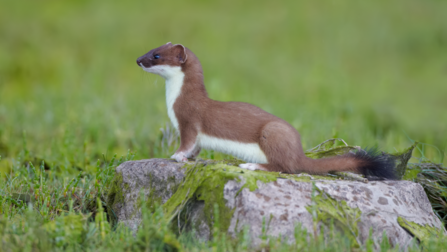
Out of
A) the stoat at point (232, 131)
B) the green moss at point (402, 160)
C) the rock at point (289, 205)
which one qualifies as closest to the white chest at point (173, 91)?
the stoat at point (232, 131)

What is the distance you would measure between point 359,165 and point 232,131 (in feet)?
2.62

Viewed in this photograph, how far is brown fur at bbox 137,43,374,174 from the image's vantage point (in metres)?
2.72

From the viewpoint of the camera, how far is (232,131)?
9.30 ft

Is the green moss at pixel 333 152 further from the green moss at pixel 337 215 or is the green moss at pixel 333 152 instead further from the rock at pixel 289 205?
the green moss at pixel 337 215

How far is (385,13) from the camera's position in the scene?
9.69 meters

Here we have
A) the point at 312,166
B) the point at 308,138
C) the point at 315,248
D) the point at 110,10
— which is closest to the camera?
the point at 315,248

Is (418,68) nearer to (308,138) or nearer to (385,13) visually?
(385,13)

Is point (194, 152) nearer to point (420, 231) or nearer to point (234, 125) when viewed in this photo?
point (234, 125)

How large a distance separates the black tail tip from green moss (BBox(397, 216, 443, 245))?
1.14 ft

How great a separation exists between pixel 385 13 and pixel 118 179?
8.41 m

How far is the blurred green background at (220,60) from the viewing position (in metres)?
6.14

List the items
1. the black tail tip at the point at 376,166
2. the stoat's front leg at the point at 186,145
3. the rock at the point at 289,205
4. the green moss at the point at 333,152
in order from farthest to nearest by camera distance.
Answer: the green moss at the point at 333,152 → the stoat's front leg at the point at 186,145 → the black tail tip at the point at 376,166 → the rock at the point at 289,205

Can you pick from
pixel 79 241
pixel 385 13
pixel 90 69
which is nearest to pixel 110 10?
pixel 90 69

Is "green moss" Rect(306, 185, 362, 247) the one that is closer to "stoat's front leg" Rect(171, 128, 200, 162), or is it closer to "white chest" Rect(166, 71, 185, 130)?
"stoat's front leg" Rect(171, 128, 200, 162)
